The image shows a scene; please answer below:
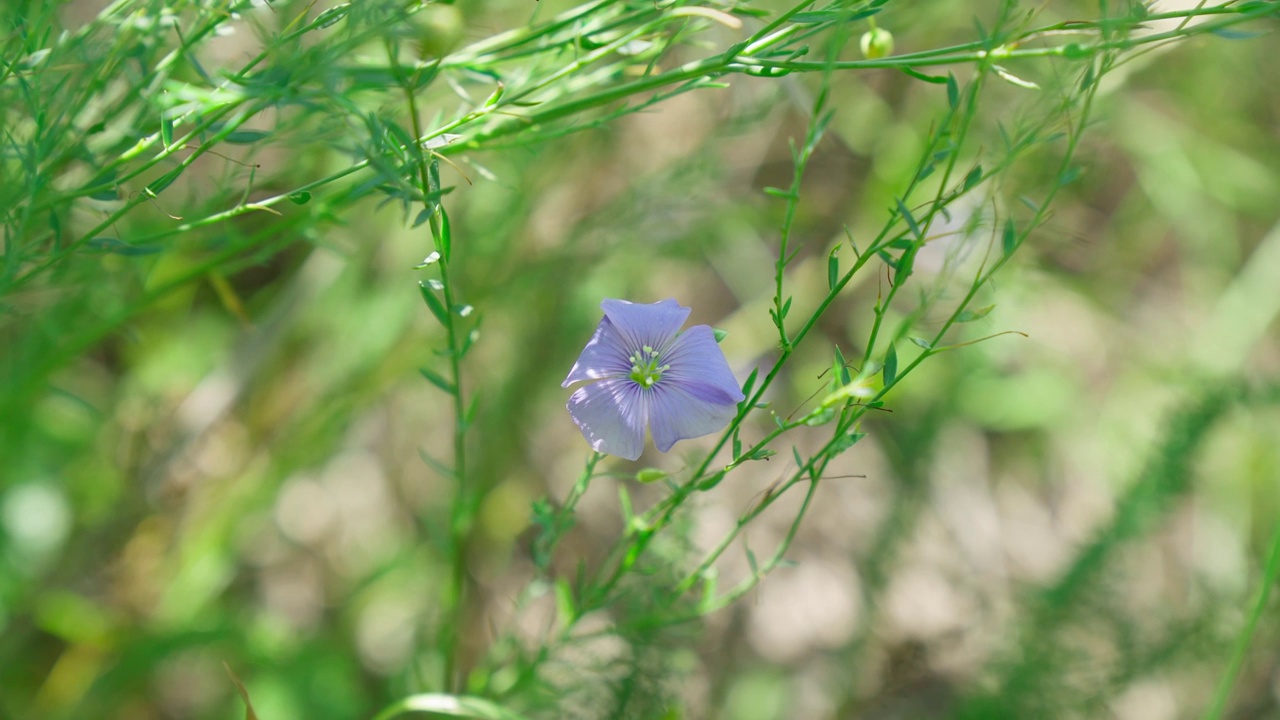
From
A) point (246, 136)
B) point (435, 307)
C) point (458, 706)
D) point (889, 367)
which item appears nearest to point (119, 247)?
point (246, 136)

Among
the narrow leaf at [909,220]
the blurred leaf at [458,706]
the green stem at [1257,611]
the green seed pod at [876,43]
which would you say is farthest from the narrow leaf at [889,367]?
the green stem at [1257,611]

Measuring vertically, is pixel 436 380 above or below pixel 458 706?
above

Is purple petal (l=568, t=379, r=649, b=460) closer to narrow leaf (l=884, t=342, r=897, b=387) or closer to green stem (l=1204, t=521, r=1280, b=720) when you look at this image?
narrow leaf (l=884, t=342, r=897, b=387)

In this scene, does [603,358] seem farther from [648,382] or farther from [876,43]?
[876,43]

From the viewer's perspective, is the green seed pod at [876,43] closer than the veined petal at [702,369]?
No

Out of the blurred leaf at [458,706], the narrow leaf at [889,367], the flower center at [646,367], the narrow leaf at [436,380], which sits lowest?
the blurred leaf at [458,706]

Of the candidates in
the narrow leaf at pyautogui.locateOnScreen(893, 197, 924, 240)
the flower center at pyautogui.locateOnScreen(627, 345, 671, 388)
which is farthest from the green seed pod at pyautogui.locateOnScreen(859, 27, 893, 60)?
the flower center at pyautogui.locateOnScreen(627, 345, 671, 388)

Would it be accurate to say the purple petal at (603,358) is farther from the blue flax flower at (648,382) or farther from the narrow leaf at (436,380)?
the narrow leaf at (436,380)
